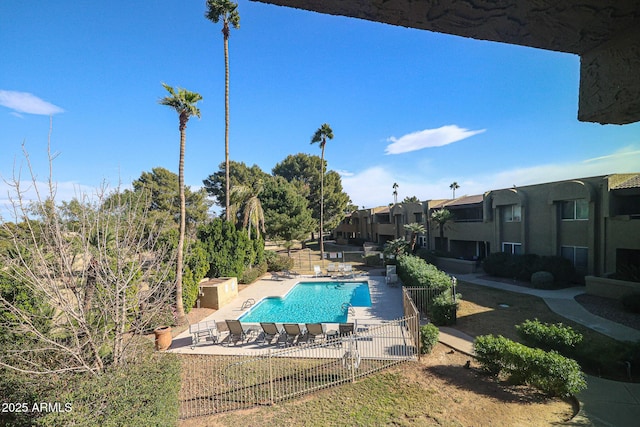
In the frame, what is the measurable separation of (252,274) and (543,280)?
68.6ft

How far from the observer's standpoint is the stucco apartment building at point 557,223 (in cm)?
1620

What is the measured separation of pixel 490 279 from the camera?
21453 millimetres

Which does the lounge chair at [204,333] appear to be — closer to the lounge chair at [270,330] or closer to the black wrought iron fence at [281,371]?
the black wrought iron fence at [281,371]

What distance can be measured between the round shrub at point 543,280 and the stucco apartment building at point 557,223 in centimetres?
219

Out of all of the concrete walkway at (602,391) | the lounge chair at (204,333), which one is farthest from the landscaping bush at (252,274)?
the concrete walkway at (602,391)

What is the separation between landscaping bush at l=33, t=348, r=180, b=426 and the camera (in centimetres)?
476

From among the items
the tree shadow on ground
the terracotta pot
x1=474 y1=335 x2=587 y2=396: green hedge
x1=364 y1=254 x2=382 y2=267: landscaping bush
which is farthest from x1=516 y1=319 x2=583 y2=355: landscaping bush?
x1=364 y1=254 x2=382 y2=267: landscaping bush

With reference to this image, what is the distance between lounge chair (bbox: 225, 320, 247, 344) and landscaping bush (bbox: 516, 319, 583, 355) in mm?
10631

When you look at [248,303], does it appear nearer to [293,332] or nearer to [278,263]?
[293,332]

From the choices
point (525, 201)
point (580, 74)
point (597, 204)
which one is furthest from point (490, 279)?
point (580, 74)

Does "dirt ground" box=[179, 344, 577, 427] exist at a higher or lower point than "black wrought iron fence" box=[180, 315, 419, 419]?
higher

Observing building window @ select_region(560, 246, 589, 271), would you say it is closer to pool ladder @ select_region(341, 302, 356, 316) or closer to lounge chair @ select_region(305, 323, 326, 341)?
pool ladder @ select_region(341, 302, 356, 316)

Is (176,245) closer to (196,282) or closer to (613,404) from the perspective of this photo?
(196,282)

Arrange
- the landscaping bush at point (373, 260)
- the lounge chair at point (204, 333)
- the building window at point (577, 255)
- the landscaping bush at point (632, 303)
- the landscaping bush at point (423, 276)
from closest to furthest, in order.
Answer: the lounge chair at point (204, 333), the landscaping bush at point (632, 303), the landscaping bush at point (423, 276), the building window at point (577, 255), the landscaping bush at point (373, 260)
